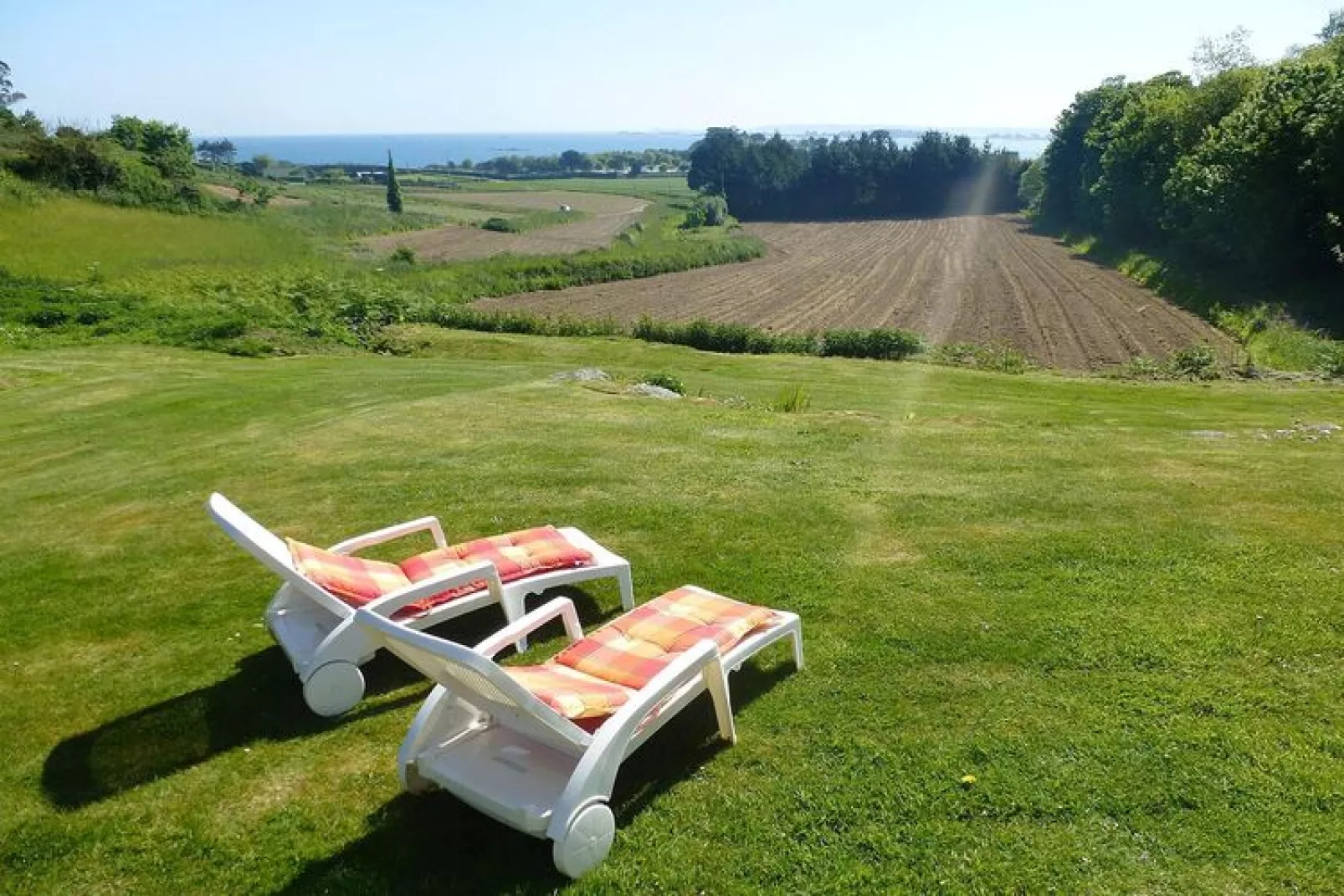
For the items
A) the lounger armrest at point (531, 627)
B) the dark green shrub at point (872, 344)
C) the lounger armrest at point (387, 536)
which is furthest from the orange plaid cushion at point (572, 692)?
the dark green shrub at point (872, 344)

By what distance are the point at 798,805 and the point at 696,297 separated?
44.6 meters

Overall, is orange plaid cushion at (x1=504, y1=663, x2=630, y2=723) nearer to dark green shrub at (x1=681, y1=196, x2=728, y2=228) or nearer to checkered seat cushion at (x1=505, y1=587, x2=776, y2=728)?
checkered seat cushion at (x1=505, y1=587, x2=776, y2=728)

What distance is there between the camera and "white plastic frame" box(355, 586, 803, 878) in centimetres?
407

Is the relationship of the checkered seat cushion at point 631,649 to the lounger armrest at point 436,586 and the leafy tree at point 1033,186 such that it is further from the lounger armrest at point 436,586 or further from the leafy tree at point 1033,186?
the leafy tree at point 1033,186

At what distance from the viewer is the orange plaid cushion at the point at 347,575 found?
19.1ft

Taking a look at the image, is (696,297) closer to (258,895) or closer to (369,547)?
(369,547)

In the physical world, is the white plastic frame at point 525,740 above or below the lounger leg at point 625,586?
above

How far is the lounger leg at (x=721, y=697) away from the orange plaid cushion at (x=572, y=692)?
53 cm

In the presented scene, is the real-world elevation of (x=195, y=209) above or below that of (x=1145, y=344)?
above

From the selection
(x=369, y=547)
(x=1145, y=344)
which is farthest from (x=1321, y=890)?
(x=1145, y=344)

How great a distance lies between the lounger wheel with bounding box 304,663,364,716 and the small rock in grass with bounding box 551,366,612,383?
12592mm

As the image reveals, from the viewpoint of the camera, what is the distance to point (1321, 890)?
13.0ft

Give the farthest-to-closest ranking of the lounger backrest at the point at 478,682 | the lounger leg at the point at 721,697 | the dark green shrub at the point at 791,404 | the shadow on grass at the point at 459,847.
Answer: the dark green shrub at the point at 791,404 < the lounger leg at the point at 721,697 < the shadow on grass at the point at 459,847 < the lounger backrest at the point at 478,682

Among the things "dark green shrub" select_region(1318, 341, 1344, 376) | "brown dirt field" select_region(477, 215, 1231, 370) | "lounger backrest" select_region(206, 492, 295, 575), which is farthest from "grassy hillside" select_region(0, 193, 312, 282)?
"dark green shrub" select_region(1318, 341, 1344, 376)
